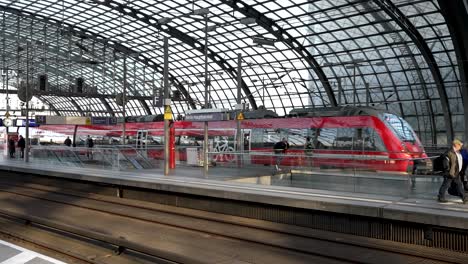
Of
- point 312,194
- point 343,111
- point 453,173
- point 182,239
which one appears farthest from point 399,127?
point 182,239

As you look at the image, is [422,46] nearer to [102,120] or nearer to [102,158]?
[102,120]

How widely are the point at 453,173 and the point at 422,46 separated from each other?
122ft

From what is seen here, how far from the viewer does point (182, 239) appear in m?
12.1

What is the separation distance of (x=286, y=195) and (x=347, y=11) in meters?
34.9

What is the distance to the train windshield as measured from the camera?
80.9 feet

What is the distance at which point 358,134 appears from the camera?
25.5 m

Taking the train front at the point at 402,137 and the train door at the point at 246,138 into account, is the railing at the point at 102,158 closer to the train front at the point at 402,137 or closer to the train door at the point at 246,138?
the train door at the point at 246,138

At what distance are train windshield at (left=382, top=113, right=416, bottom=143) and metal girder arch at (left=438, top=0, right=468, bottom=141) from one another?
15.4m

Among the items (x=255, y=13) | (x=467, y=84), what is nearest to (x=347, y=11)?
(x=255, y=13)

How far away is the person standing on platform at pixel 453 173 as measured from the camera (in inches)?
452

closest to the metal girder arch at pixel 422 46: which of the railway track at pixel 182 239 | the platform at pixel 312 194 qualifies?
the platform at pixel 312 194

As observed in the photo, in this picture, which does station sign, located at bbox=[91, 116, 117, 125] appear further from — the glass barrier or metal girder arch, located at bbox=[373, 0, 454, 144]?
metal girder arch, located at bbox=[373, 0, 454, 144]

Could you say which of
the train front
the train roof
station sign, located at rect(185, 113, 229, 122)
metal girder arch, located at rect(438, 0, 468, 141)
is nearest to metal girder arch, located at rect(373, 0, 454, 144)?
metal girder arch, located at rect(438, 0, 468, 141)

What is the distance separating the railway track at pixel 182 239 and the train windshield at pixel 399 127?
1310cm
